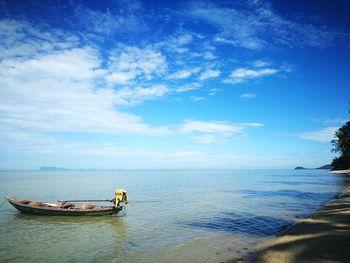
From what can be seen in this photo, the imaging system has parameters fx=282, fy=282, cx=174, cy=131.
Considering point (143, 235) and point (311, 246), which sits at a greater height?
point (311, 246)

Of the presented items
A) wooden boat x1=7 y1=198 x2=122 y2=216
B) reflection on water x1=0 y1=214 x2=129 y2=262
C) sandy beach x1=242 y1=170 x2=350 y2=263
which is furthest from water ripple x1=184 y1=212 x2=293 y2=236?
wooden boat x1=7 y1=198 x2=122 y2=216

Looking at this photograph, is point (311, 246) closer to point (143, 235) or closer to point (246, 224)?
point (246, 224)

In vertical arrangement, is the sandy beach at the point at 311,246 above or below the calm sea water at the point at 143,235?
above

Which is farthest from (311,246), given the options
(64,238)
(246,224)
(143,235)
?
(64,238)

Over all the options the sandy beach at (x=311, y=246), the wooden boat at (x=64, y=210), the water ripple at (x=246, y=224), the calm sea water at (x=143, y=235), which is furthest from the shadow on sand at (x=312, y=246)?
the wooden boat at (x=64, y=210)

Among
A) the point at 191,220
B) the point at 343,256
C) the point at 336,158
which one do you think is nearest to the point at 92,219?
the point at 191,220

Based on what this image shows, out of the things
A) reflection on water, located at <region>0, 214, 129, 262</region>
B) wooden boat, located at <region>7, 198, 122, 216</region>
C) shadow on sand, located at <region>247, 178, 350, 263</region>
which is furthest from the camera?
wooden boat, located at <region>7, 198, 122, 216</region>

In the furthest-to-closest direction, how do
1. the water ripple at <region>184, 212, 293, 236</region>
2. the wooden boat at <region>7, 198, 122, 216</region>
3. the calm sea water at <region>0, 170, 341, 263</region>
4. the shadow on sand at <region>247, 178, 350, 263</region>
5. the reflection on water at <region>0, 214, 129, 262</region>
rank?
the wooden boat at <region>7, 198, 122, 216</region>
the water ripple at <region>184, 212, 293, 236</region>
the reflection on water at <region>0, 214, 129, 262</region>
the calm sea water at <region>0, 170, 341, 263</region>
the shadow on sand at <region>247, 178, 350, 263</region>

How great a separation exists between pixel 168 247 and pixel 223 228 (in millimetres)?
6204

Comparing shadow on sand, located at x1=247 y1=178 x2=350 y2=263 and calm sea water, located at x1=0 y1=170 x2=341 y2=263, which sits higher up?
shadow on sand, located at x1=247 y1=178 x2=350 y2=263


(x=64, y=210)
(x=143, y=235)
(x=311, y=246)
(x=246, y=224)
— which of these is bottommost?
(x=143, y=235)

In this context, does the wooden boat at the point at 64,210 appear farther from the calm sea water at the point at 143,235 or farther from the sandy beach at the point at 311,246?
the sandy beach at the point at 311,246

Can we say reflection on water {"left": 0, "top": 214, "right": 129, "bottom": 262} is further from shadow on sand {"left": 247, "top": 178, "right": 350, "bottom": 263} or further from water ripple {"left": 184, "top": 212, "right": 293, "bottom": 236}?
shadow on sand {"left": 247, "top": 178, "right": 350, "bottom": 263}

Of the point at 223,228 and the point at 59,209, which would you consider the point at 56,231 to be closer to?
the point at 59,209
